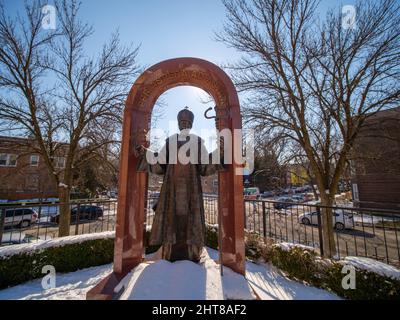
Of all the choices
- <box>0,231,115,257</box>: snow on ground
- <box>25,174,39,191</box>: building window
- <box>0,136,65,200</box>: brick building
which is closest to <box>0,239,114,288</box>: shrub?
<box>0,231,115,257</box>: snow on ground

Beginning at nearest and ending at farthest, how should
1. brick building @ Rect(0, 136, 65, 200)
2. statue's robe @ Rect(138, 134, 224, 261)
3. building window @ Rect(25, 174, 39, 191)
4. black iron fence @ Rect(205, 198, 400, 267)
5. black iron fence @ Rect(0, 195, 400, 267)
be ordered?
statue's robe @ Rect(138, 134, 224, 261)
black iron fence @ Rect(205, 198, 400, 267)
black iron fence @ Rect(0, 195, 400, 267)
brick building @ Rect(0, 136, 65, 200)
building window @ Rect(25, 174, 39, 191)

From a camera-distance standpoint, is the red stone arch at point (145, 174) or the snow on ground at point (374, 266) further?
the snow on ground at point (374, 266)

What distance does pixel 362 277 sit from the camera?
11.2 feet

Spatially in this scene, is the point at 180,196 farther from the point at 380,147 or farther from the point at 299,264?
the point at 380,147

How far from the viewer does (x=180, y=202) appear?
293 centimetres

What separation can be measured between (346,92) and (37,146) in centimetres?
1207

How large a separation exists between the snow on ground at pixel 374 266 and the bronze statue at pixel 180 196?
2.88 m

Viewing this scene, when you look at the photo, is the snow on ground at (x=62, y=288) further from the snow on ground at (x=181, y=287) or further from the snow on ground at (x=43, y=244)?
the snow on ground at (x=43, y=244)

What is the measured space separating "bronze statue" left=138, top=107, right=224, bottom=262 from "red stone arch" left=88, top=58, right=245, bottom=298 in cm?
37

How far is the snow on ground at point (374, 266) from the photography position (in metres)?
3.21

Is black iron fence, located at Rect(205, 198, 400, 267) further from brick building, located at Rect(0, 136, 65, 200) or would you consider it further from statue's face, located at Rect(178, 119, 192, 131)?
brick building, located at Rect(0, 136, 65, 200)

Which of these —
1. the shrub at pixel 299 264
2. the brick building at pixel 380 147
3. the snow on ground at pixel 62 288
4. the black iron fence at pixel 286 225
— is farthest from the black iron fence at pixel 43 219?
the brick building at pixel 380 147

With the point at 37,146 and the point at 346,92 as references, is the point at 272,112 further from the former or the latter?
the point at 37,146

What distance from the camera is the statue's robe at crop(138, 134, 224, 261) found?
9.29ft
